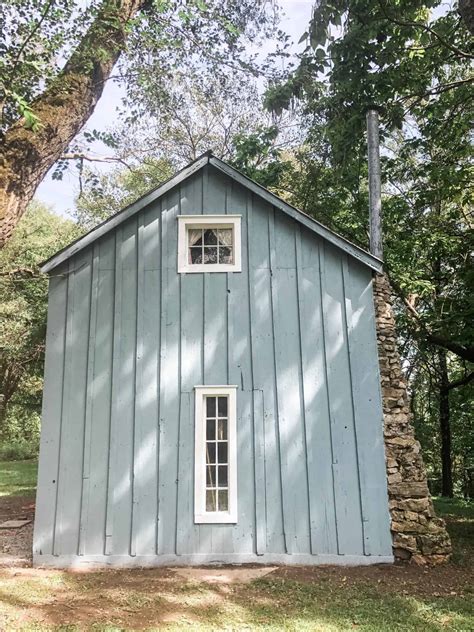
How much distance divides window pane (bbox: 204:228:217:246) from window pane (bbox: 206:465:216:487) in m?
3.41

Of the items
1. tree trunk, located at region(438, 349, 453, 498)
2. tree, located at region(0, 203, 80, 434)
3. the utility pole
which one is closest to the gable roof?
the utility pole

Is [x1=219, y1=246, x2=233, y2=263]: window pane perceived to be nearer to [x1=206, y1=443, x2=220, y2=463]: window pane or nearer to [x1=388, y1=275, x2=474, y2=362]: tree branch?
[x1=206, y1=443, x2=220, y2=463]: window pane

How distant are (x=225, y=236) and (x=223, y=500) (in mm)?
3995

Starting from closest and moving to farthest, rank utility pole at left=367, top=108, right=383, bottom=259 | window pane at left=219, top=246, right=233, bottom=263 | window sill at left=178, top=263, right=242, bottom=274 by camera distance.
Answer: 1. window sill at left=178, top=263, right=242, bottom=274
2. window pane at left=219, top=246, right=233, bottom=263
3. utility pole at left=367, top=108, right=383, bottom=259

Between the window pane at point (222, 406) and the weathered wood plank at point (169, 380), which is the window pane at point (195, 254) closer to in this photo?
the weathered wood plank at point (169, 380)

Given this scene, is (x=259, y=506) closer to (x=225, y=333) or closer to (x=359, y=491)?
(x=359, y=491)

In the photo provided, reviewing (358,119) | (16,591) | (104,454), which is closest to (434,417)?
(358,119)

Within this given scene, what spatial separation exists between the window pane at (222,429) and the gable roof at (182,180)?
10.5 ft

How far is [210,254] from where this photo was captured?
767cm

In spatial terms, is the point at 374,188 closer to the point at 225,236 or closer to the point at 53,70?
the point at 225,236

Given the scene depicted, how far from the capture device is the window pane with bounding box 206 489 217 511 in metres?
6.80

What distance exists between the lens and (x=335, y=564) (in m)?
6.57

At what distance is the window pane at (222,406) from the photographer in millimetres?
7086

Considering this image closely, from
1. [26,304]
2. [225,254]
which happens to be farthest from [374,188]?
[26,304]
